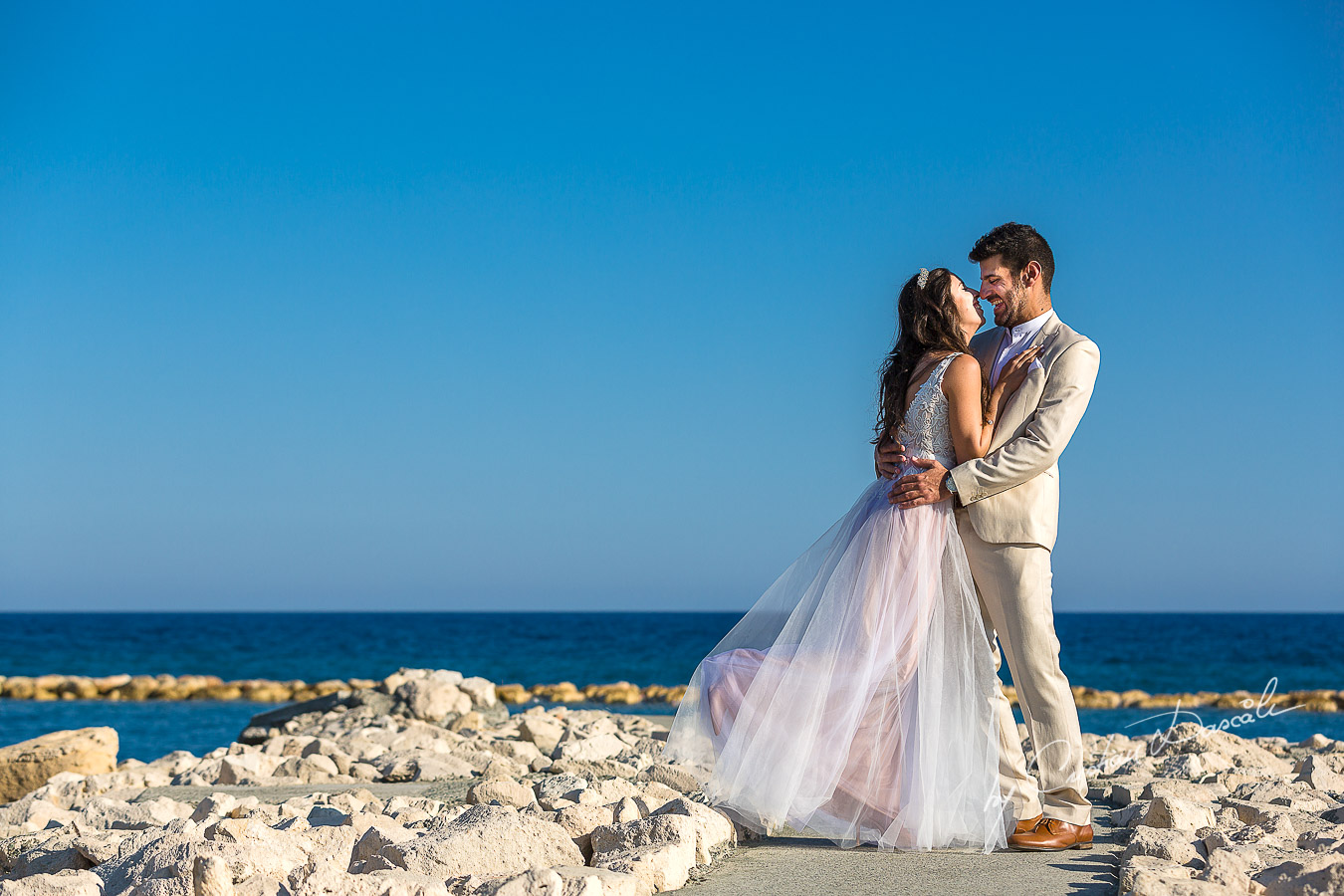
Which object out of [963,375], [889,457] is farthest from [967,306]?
[889,457]

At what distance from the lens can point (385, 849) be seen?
3354mm

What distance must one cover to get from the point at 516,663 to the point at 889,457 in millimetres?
26862

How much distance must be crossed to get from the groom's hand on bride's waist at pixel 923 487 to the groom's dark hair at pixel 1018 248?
2.64 ft

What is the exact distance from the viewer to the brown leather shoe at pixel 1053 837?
Answer: 12.3 feet

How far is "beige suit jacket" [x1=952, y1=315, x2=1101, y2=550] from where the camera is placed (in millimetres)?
3836

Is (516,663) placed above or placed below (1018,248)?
below

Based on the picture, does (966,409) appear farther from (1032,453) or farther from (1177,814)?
(1177,814)

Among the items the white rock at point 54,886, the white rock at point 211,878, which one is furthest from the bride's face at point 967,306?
the white rock at point 54,886

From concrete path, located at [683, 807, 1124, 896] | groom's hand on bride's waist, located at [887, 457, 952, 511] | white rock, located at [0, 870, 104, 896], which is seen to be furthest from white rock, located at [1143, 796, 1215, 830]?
white rock, located at [0, 870, 104, 896]

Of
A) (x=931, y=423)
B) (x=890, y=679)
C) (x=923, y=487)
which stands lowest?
(x=890, y=679)

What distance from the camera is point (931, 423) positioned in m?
4.02

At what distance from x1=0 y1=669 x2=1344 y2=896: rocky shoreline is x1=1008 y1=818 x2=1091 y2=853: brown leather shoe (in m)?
0.18

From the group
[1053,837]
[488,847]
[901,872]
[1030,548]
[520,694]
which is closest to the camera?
[488,847]

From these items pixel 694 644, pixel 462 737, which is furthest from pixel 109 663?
pixel 462 737
